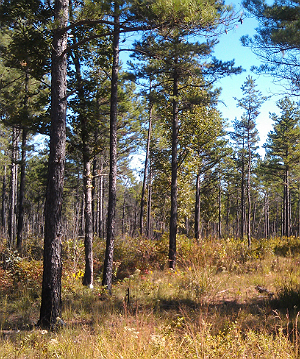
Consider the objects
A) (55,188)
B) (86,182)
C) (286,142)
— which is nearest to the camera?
(55,188)

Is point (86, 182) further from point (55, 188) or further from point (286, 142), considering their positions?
point (286, 142)

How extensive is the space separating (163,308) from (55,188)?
3.48 m

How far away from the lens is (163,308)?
6.37m

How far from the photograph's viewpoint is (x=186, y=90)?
1373 cm

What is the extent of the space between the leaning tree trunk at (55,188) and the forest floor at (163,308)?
45 cm

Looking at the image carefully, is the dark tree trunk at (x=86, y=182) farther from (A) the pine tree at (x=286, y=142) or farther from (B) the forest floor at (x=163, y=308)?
(A) the pine tree at (x=286, y=142)

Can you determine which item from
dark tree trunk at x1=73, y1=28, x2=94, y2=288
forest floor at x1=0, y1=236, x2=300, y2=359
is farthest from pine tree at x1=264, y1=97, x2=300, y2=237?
dark tree trunk at x1=73, y1=28, x2=94, y2=288

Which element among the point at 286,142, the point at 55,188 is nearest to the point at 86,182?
the point at 55,188

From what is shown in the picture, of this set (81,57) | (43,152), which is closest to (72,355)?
(81,57)

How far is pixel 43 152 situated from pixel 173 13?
10924mm

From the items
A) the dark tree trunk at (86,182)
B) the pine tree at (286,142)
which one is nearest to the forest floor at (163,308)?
the dark tree trunk at (86,182)

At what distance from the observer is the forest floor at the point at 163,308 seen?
347cm

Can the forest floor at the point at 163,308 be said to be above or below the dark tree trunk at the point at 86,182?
below

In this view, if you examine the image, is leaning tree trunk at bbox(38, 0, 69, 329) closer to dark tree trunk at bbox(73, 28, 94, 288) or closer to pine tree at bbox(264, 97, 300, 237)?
dark tree trunk at bbox(73, 28, 94, 288)
